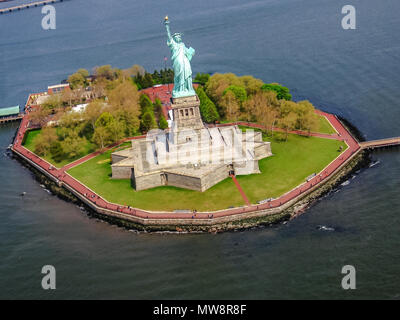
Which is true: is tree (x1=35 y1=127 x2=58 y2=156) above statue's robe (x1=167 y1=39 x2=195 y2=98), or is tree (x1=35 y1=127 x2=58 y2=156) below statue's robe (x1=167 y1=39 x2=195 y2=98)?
below

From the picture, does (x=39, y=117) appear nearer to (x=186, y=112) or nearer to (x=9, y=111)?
(x=9, y=111)

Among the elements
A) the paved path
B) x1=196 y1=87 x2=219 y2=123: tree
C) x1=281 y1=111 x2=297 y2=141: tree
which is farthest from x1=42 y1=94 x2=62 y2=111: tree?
x1=281 y1=111 x2=297 y2=141: tree

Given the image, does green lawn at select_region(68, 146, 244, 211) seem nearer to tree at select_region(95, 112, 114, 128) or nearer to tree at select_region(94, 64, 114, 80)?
tree at select_region(95, 112, 114, 128)

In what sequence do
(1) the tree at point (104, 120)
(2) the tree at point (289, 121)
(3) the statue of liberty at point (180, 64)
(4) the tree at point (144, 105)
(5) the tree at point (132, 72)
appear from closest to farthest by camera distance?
(3) the statue of liberty at point (180, 64)
(2) the tree at point (289, 121)
(1) the tree at point (104, 120)
(4) the tree at point (144, 105)
(5) the tree at point (132, 72)

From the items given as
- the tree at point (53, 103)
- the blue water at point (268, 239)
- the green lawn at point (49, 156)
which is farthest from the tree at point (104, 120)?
the tree at point (53, 103)

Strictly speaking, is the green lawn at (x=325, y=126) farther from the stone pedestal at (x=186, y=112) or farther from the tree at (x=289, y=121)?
the stone pedestal at (x=186, y=112)

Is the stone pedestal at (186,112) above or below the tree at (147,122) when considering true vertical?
below

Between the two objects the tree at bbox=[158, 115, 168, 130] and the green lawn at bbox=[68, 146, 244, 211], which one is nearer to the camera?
the green lawn at bbox=[68, 146, 244, 211]

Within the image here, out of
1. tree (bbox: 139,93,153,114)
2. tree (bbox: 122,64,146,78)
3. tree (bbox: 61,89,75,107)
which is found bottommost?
tree (bbox: 139,93,153,114)
